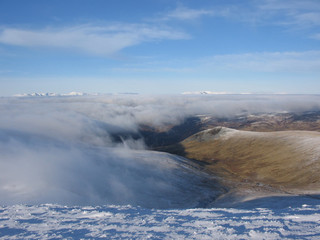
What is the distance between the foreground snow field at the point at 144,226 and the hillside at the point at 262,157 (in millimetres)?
46862

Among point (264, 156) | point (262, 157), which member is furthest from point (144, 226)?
point (264, 156)

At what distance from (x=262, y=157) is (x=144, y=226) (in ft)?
343

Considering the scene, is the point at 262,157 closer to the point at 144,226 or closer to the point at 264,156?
the point at 264,156

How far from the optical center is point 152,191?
156 ft

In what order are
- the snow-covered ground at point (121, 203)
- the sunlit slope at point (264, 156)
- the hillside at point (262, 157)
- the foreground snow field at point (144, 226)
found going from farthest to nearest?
the sunlit slope at point (264, 156) < the hillside at point (262, 157) < the snow-covered ground at point (121, 203) < the foreground snow field at point (144, 226)

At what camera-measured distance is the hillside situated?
69.1 meters

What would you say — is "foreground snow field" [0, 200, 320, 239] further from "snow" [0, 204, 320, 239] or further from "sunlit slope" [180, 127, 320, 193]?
"sunlit slope" [180, 127, 320, 193]

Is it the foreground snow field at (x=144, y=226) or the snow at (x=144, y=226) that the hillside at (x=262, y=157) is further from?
the snow at (x=144, y=226)

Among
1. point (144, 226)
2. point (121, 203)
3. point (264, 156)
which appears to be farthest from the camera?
point (264, 156)

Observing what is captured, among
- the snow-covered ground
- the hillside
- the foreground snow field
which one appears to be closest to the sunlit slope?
the hillside

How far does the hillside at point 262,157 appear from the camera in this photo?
69062mm

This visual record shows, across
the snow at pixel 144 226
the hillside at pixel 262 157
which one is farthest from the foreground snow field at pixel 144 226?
the hillside at pixel 262 157

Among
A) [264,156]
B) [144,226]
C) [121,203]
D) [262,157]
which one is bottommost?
[262,157]

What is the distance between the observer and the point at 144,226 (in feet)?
44.3
